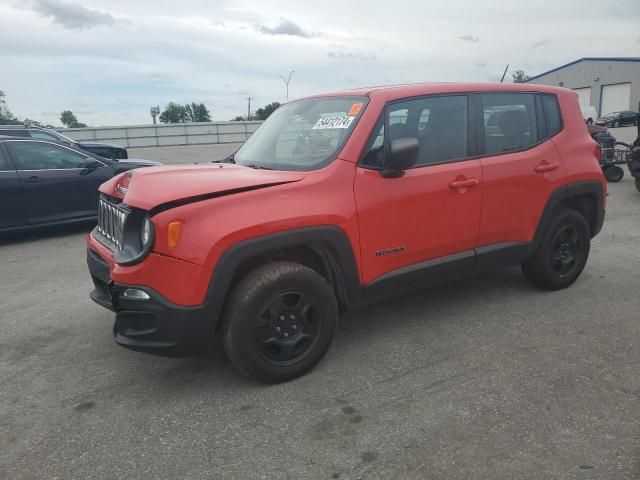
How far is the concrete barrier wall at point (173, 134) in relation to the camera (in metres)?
41.6

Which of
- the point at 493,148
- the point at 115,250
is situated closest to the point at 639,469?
the point at 493,148

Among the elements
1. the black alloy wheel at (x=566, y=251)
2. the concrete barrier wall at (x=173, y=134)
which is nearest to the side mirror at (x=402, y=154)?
the black alloy wheel at (x=566, y=251)

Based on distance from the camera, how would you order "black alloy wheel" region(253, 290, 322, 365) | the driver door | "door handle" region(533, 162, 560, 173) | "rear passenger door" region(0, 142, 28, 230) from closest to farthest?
"black alloy wheel" region(253, 290, 322, 365)
"door handle" region(533, 162, 560, 173)
"rear passenger door" region(0, 142, 28, 230)
the driver door

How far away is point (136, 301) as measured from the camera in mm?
2811

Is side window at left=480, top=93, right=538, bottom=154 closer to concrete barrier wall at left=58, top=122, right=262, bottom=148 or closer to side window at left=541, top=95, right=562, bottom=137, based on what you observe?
side window at left=541, top=95, right=562, bottom=137

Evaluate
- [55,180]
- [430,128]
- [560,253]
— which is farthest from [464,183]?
[55,180]

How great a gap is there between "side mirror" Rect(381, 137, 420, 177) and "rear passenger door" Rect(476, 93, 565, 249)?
0.87 m

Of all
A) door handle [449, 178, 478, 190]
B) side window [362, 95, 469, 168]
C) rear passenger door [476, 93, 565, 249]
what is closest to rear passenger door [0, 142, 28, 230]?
side window [362, 95, 469, 168]

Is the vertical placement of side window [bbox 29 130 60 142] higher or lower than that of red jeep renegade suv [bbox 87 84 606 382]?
higher

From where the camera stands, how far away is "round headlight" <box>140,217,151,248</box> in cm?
277

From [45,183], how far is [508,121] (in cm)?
654

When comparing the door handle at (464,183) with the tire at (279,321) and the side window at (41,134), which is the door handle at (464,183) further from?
the side window at (41,134)

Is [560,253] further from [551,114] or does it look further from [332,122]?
[332,122]

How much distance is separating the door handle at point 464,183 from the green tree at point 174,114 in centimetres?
9801
